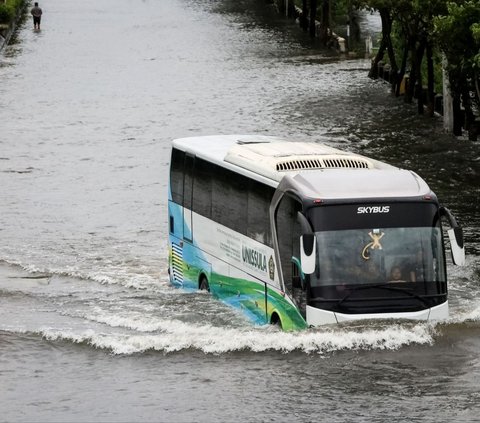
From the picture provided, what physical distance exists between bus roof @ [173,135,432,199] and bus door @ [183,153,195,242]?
239 mm

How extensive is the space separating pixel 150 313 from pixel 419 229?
18.2 feet

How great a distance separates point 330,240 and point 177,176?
6776 millimetres

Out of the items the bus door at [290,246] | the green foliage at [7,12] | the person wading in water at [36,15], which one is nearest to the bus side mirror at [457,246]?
the bus door at [290,246]

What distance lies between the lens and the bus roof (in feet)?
64.2

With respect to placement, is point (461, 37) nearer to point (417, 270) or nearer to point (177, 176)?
point (177, 176)

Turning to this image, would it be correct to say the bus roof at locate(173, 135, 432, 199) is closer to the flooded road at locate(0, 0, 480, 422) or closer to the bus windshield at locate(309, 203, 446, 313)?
the bus windshield at locate(309, 203, 446, 313)

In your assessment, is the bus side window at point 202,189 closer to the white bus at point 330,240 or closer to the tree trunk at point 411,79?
the white bus at point 330,240

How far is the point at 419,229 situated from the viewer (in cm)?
1939

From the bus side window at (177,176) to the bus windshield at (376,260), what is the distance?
6347 mm

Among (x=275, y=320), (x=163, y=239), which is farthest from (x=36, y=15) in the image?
(x=275, y=320)

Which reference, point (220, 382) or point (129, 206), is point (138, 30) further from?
point (220, 382)

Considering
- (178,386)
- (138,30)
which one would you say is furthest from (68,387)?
(138,30)

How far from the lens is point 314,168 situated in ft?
68.8

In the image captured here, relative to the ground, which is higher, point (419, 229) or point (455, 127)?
point (419, 229)
